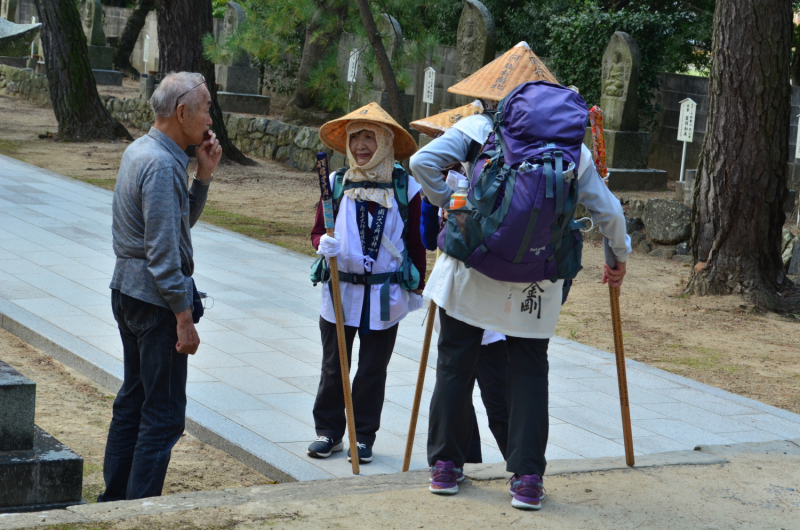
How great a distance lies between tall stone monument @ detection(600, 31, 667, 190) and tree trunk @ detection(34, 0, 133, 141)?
10.3 m

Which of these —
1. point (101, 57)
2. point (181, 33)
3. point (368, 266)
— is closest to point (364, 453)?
point (368, 266)

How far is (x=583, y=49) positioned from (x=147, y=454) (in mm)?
13555

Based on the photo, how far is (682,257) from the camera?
10.7 meters

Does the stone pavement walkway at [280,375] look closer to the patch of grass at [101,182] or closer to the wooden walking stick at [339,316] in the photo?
the wooden walking stick at [339,316]

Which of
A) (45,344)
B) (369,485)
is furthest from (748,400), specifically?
(45,344)

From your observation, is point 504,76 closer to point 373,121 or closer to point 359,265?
point 373,121

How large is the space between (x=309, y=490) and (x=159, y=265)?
1006mm

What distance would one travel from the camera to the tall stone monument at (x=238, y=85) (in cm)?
2028

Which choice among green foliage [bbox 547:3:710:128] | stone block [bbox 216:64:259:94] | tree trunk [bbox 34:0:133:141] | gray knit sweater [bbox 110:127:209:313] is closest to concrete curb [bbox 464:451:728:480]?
gray knit sweater [bbox 110:127:209:313]

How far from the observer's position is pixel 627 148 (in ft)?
46.2

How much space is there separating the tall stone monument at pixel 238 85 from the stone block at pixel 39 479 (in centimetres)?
1740

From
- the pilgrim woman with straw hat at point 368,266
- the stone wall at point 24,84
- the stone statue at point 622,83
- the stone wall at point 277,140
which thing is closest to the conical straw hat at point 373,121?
the pilgrim woman with straw hat at point 368,266

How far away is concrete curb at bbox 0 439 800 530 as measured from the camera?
9.62ft

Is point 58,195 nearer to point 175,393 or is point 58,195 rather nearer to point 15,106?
point 175,393
